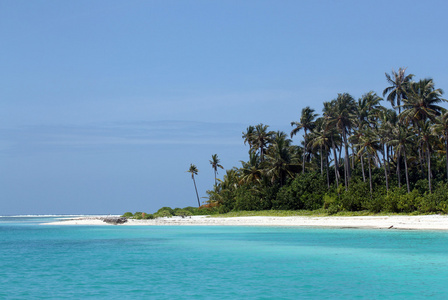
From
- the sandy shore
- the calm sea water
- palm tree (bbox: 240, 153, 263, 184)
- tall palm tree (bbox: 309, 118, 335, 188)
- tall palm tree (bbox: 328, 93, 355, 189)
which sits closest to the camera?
the calm sea water

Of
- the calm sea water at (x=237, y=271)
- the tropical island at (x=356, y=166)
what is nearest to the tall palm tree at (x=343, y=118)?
the tropical island at (x=356, y=166)

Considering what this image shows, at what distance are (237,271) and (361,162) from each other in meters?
43.4

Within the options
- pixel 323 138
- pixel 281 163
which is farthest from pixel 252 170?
pixel 323 138

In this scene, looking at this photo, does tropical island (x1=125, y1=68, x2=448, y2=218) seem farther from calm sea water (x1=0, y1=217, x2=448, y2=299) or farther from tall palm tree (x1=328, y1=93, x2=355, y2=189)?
calm sea water (x1=0, y1=217, x2=448, y2=299)

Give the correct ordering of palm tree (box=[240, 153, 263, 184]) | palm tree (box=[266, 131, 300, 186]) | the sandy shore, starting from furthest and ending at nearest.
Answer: palm tree (box=[240, 153, 263, 184])
palm tree (box=[266, 131, 300, 186])
the sandy shore

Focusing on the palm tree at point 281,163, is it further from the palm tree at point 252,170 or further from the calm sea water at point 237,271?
the calm sea water at point 237,271

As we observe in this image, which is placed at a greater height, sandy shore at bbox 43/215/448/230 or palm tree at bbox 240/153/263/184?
palm tree at bbox 240/153/263/184

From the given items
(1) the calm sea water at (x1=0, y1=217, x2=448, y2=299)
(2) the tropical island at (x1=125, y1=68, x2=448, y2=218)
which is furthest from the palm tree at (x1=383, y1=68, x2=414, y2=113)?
(1) the calm sea water at (x1=0, y1=217, x2=448, y2=299)

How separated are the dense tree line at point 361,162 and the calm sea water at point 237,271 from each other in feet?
76.6

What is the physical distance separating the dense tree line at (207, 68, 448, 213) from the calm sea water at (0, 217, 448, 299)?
23.4 m

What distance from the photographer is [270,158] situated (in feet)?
235

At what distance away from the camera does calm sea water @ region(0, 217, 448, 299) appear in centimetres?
1538

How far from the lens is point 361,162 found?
196 ft

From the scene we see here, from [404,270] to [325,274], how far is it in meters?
3.39
